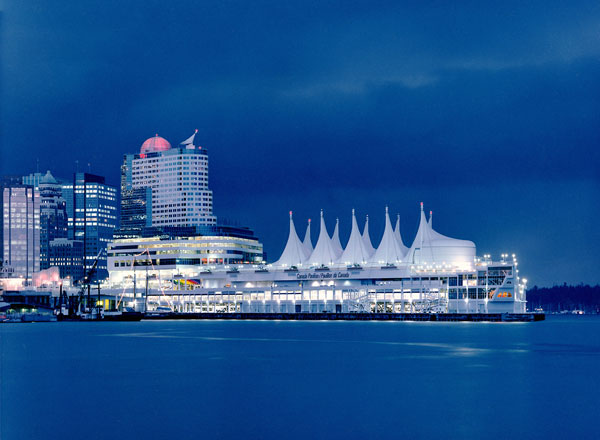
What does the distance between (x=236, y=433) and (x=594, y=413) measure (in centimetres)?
1490

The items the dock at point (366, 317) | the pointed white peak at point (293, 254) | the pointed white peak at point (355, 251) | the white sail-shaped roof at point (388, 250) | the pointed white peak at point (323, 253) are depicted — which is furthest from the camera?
the pointed white peak at point (293, 254)

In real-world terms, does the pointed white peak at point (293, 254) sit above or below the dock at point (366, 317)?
above

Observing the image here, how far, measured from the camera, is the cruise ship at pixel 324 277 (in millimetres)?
131250

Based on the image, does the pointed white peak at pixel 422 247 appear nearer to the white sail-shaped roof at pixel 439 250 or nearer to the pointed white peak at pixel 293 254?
the white sail-shaped roof at pixel 439 250

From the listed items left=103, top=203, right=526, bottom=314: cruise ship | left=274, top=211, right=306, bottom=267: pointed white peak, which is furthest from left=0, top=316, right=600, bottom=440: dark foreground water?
left=274, top=211, right=306, bottom=267: pointed white peak

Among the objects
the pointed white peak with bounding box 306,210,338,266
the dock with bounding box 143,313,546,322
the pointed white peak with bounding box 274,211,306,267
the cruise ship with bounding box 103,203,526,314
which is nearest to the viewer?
the dock with bounding box 143,313,546,322

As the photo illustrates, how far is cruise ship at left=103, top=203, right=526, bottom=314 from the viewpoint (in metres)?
131

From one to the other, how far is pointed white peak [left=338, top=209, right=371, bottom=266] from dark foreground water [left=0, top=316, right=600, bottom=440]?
72.7 metres

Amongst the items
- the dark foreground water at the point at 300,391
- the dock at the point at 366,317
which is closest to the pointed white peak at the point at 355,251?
the dock at the point at 366,317

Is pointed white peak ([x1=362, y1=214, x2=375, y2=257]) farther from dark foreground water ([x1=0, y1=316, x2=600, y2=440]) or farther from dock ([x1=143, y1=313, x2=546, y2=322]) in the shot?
dark foreground water ([x1=0, y1=316, x2=600, y2=440])

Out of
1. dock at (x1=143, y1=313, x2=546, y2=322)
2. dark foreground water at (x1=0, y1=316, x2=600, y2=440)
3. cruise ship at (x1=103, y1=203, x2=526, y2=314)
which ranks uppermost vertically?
cruise ship at (x1=103, y1=203, x2=526, y2=314)

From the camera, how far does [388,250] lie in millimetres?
143375

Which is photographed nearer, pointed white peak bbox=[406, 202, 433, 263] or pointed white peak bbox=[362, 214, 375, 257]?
pointed white peak bbox=[406, 202, 433, 263]

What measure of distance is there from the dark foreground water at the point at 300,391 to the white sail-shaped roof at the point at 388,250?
6935 centimetres
